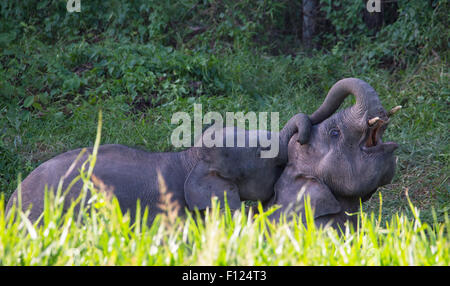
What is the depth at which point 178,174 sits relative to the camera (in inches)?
174

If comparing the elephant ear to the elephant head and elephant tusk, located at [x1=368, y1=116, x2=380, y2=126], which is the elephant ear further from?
elephant tusk, located at [x1=368, y1=116, x2=380, y2=126]

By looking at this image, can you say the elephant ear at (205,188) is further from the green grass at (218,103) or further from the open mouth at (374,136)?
the green grass at (218,103)

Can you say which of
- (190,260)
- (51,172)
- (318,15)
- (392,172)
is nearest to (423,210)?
(392,172)

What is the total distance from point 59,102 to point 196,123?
1632 millimetres

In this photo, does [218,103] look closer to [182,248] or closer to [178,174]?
[178,174]

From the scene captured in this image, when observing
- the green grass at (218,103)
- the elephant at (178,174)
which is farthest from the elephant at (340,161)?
the green grass at (218,103)

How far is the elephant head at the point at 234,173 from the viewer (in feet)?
14.2

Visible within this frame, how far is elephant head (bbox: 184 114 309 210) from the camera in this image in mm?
4320

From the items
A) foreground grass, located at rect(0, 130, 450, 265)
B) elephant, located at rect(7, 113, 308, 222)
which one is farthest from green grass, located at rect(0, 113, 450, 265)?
elephant, located at rect(7, 113, 308, 222)

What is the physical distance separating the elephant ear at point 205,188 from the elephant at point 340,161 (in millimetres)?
287

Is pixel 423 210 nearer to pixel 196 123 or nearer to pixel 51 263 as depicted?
pixel 196 123

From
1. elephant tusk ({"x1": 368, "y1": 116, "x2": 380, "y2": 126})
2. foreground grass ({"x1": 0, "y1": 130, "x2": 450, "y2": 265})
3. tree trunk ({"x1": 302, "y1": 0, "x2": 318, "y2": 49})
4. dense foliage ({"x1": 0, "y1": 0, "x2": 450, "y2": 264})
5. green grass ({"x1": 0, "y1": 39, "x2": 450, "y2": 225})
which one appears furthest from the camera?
tree trunk ({"x1": 302, "y1": 0, "x2": 318, "y2": 49})

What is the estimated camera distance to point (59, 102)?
7777 mm
